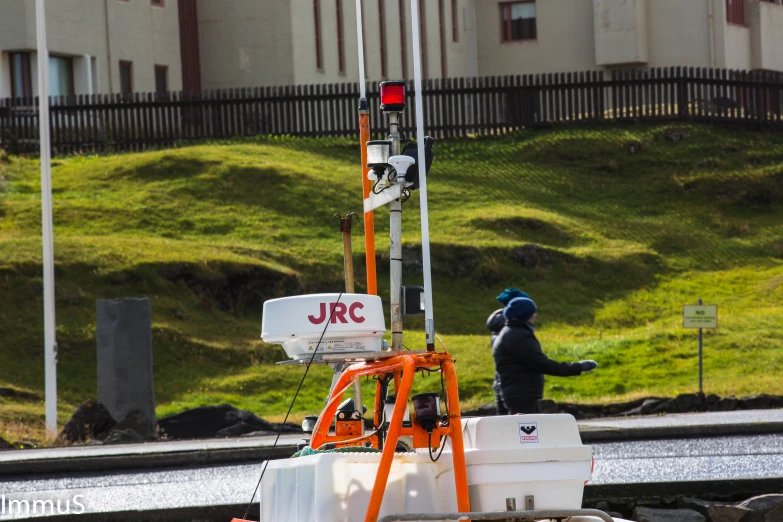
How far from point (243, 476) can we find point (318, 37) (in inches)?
1150

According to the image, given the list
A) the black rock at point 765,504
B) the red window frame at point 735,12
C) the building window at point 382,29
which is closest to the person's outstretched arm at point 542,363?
the black rock at point 765,504

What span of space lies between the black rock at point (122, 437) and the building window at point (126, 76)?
73.5 feet

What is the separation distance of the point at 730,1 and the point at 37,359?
31.8 meters

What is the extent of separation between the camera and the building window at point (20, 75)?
37.2 meters

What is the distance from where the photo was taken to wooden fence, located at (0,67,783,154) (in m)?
36.2

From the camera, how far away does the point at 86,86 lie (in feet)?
125

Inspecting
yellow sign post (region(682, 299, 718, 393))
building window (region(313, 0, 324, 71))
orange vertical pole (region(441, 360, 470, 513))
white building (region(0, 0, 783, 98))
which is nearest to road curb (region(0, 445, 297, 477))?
yellow sign post (region(682, 299, 718, 393))

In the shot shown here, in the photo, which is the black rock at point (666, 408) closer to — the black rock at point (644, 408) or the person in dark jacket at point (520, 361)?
the black rock at point (644, 408)

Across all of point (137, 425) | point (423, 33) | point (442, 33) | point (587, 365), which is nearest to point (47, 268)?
point (137, 425)

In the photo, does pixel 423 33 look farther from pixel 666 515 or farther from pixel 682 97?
pixel 666 515

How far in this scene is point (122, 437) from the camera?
18562 millimetres

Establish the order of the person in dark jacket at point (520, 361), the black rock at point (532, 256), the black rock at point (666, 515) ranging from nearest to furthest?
the black rock at point (666, 515)
the person in dark jacket at point (520, 361)
the black rock at point (532, 256)

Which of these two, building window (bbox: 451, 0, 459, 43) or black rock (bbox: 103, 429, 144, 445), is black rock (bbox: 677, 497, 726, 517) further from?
building window (bbox: 451, 0, 459, 43)

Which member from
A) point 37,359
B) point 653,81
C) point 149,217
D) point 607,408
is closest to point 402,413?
point 607,408
